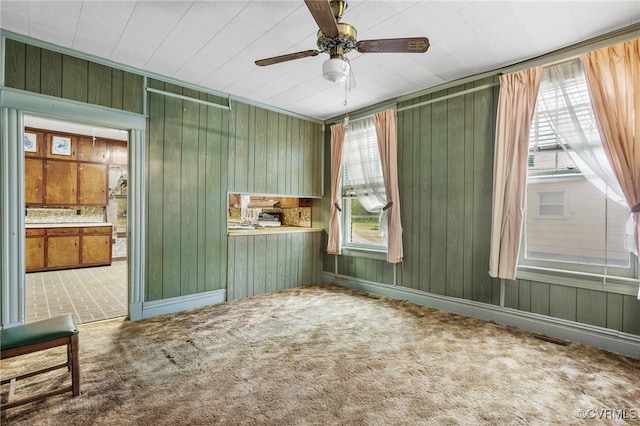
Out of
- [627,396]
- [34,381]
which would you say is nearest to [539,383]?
[627,396]

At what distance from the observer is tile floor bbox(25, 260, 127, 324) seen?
3.61 m

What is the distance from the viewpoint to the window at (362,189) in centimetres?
442

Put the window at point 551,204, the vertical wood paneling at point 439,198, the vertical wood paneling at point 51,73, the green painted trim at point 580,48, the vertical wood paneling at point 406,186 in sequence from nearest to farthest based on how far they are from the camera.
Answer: the green painted trim at point 580,48 < the vertical wood paneling at point 51,73 < the window at point 551,204 < the vertical wood paneling at point 439,198 < the vertical wood paneling at point 406,186

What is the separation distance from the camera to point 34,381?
214cm

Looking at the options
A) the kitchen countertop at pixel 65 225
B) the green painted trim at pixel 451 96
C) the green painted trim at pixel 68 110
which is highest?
the green painted trim at pixel 451 96

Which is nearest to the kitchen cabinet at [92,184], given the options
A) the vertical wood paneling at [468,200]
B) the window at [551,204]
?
the vertical wood paneling at [468,200]

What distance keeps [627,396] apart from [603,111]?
2.11 m

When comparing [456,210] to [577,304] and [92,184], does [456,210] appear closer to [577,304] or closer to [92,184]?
[577,304]

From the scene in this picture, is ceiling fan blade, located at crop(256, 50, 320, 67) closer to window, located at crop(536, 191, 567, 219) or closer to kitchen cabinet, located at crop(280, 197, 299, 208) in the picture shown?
window, located at crop(536, 191, 567, 219)

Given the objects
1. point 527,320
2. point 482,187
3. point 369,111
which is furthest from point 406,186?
point 527,320

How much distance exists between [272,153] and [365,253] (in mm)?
2003

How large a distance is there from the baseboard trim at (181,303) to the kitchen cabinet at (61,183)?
4412 mm

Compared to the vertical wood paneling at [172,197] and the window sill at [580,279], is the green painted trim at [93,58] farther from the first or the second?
the window sill at [580,279]

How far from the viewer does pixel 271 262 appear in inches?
180
